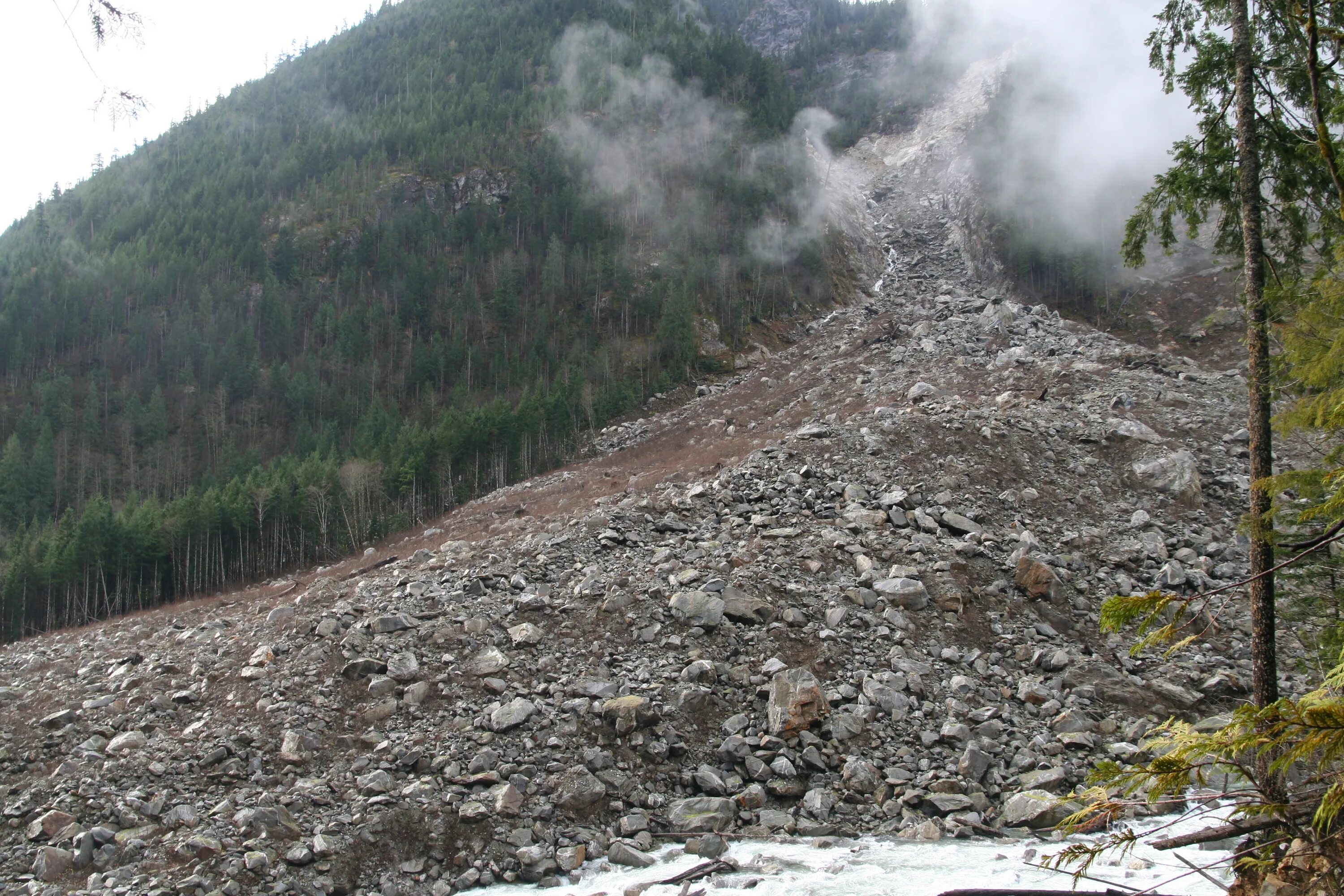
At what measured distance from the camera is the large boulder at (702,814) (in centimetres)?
1085

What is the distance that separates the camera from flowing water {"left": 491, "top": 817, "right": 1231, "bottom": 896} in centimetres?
884

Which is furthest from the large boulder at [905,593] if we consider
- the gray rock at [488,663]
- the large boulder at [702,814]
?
the gray rock at [488,663]

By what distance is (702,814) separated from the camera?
1105 cm

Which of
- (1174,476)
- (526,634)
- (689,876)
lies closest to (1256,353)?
(689,876)

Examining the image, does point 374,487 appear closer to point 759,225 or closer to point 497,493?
point 497,493

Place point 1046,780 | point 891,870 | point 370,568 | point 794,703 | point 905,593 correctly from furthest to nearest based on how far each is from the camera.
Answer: point 370,568 < point 905,593 < point 794,703 < point 1046,780 < point 891,870

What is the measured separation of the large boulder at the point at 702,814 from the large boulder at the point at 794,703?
1.84 m

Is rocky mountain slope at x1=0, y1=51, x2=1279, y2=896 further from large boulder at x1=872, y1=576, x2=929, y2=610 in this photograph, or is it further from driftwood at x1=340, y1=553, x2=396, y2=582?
A: driftwood at x1=340, y1=553, x2=396, y2=582

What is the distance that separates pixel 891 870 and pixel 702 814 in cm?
289

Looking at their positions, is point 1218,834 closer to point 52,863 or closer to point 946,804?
point 946,804

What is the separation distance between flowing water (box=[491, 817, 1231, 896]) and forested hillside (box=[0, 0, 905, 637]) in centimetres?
3984

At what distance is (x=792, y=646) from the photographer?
14.9 metres

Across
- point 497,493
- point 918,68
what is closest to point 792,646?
point 497,493

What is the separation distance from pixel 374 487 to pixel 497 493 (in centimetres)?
985
